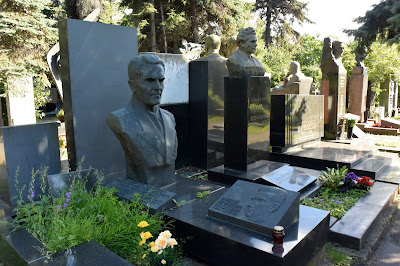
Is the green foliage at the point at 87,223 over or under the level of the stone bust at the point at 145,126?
under

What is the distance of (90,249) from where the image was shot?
2.75m

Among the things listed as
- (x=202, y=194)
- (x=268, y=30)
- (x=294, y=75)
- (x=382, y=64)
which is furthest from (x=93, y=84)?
(x=268, y=30)

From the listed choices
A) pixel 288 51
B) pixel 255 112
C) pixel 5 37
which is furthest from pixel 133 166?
pixel 288 51

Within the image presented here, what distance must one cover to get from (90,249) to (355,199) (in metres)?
4.42

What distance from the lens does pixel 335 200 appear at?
5.38 m

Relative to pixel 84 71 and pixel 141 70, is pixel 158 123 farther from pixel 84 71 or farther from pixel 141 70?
pixel 84 71

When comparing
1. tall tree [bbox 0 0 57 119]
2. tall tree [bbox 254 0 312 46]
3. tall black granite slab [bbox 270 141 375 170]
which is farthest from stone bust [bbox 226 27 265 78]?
tall tree [bbox 254 0 312 46]

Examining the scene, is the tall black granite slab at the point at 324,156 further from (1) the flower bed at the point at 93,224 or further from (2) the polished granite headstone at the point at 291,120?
(1) the flower bed at the point at 93,224

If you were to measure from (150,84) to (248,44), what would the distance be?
2.69 m

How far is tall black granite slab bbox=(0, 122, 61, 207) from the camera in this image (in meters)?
4.30

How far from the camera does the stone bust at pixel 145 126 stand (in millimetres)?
4324

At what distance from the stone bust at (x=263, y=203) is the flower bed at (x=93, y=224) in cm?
95

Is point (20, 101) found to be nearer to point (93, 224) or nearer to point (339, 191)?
point (93, 224)

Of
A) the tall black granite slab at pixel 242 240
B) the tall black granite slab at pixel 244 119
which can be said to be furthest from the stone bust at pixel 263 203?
the tall black granite slab at pixel 244 119
